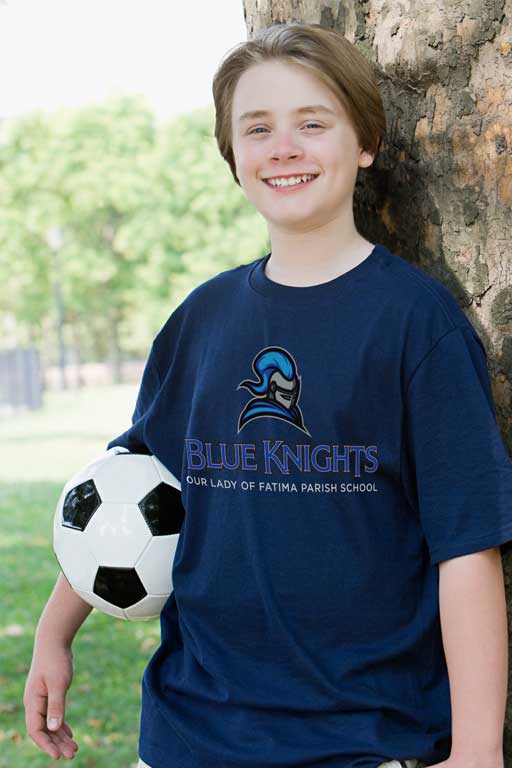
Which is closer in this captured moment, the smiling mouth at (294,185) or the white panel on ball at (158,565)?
the smiling mouth at (294,185)

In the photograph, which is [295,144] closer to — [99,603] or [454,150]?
[454,150]

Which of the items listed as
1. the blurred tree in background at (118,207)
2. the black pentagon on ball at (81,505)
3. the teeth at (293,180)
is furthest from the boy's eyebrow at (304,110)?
the blurred tree in background at (118,207)

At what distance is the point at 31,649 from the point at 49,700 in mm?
3842

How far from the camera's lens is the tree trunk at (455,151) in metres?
1.87

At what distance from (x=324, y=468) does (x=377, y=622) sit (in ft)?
0.92

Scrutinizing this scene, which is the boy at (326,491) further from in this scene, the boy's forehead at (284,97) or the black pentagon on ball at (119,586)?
the black pentagon on ball at (119,586)

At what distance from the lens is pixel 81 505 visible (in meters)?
2.11

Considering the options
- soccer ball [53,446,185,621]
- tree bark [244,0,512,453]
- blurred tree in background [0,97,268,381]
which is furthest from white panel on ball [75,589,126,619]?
blurred tree in background [0,97,268,381]

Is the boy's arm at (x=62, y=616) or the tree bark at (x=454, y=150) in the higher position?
the tree bark at (x=454, y=150)

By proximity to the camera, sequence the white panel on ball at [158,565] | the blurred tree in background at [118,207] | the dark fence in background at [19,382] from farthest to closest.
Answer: the blurred tree in background at [118,207] < the dark fence in background at [19,382] < the white panel on ball at [158,565]

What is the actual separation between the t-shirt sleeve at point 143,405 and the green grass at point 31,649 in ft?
9.14

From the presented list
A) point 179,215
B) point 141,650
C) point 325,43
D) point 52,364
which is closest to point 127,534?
point 325,43

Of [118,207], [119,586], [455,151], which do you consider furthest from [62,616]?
[118,207]

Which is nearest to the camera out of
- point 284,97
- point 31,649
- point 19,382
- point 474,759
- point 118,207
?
point 474,759
